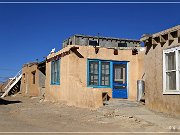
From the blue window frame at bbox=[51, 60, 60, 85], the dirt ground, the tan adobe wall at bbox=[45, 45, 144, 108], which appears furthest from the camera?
the blue window frame at bbox=[51, 60, 60, 85]

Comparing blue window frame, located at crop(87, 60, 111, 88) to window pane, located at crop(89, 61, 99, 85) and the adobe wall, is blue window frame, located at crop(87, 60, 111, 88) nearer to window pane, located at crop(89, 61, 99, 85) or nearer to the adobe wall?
window pane, located at crop(89, 61, 99, 85)

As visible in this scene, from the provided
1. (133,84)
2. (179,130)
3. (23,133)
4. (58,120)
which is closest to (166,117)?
(179,130)

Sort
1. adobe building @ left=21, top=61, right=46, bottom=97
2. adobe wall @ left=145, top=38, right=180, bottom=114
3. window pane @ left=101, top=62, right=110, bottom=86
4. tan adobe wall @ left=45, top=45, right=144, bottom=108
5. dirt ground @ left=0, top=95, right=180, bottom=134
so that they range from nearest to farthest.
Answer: dirt ground @ left=0, top=95, right=180, bottom=134 → adobe wall @ left=145, top=38, right=180, bottom=114 → tan adobe wall @ left=45, top=45, right=144, bottom=108 → window pane @ left=101, top=62, right=110, bottom=86 → adobe building @ left=21, top=61, right=46, bottom=97

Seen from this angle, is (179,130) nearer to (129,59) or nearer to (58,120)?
(58,120)

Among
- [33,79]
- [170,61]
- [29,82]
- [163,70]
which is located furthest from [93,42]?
[170,61]

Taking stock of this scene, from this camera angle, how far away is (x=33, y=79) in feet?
104

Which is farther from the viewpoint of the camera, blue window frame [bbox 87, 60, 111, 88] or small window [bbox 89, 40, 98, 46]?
small window [bbox 89, 40, 98, 46]

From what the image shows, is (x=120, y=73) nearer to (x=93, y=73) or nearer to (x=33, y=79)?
(x=93, y=73)

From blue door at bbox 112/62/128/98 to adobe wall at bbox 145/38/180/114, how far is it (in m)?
4.80

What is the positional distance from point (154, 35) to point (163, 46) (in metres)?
0.73

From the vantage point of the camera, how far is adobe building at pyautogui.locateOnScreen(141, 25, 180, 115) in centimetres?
1265

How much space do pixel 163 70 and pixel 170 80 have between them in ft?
1.80

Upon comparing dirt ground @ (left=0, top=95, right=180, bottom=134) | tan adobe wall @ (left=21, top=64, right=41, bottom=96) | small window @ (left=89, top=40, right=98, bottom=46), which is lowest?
dirt ground @ (left=0, top=95, right=180, bottom=134)

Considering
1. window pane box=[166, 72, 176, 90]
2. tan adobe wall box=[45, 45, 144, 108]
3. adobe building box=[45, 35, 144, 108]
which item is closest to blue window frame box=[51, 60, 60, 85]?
adobe building box=[45, 35, 144, 108]
